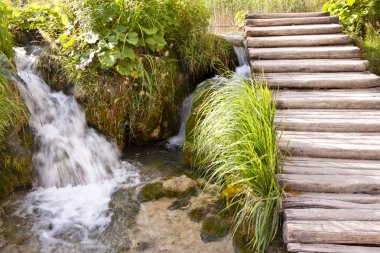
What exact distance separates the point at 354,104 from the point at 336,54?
1.36 meters

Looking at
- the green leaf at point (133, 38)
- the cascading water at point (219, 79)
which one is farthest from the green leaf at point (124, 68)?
the cascading water at point (219, 79)

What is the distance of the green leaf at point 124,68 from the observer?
172 inches

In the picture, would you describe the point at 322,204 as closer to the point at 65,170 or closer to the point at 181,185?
the point at 181,185

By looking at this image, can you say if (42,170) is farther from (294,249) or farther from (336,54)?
(336,54)

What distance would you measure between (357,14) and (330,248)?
534 centimetres

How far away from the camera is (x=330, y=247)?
2.39 metres

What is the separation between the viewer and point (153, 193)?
3785 mm

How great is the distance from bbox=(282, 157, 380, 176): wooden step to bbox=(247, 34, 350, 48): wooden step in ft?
9.46

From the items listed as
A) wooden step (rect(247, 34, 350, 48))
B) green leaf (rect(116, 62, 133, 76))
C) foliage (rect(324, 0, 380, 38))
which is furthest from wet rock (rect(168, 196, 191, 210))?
foliage (rect(324, 0, 380, 38))

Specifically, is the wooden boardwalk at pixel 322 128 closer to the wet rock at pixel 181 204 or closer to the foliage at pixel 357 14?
the foliage at pixel 357 14

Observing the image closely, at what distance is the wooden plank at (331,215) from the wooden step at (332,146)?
74 centimetres

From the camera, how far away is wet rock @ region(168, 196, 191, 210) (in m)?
3.55

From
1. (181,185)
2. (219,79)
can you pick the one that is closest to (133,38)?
(219,79)

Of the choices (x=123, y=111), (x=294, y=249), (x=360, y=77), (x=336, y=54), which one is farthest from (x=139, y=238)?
(x=336, y=54)
